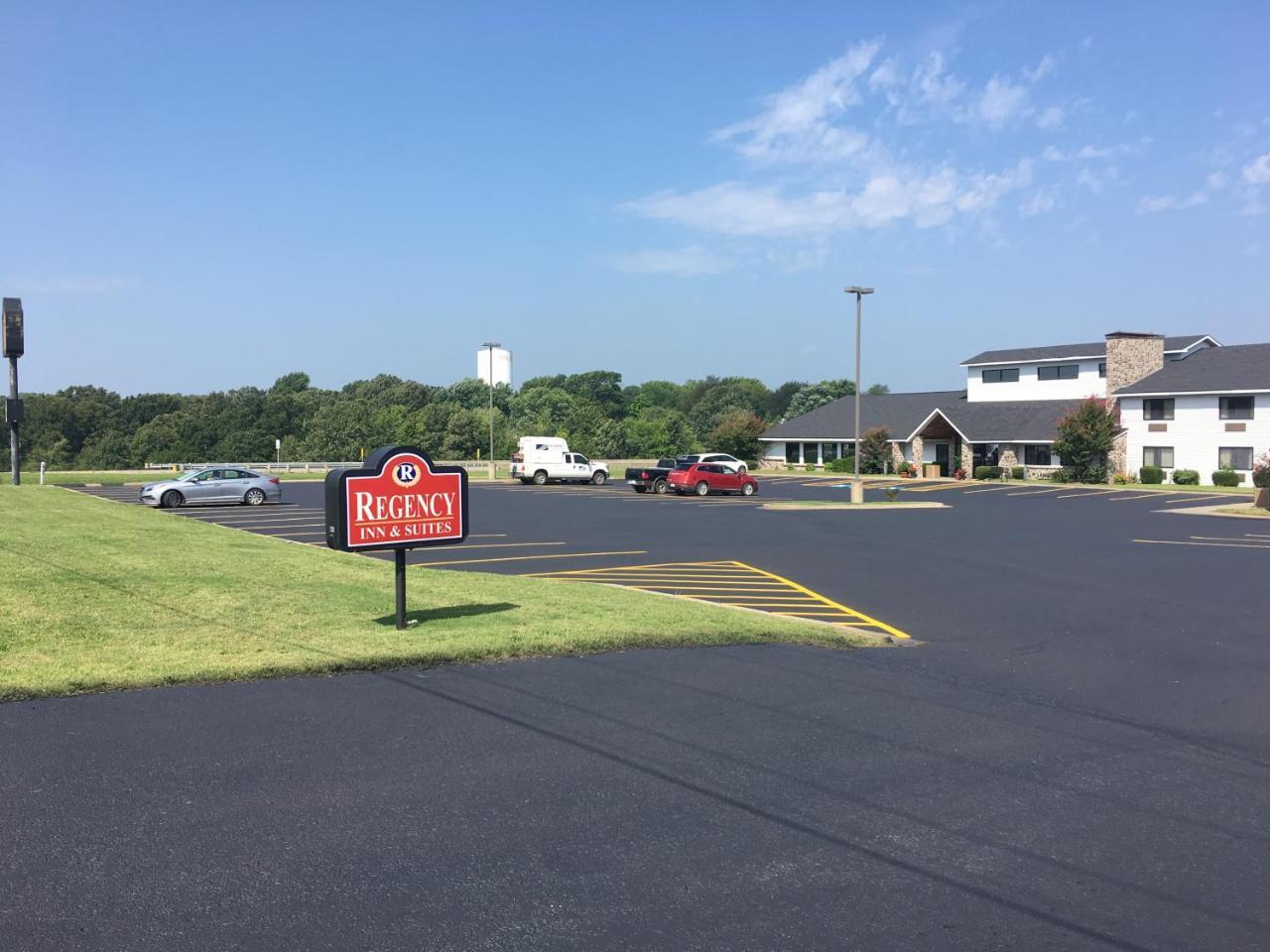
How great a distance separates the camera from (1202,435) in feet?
174

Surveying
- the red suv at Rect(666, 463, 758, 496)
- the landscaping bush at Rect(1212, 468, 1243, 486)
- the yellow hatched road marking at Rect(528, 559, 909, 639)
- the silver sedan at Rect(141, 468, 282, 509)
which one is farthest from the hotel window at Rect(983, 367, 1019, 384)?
the yellow hatched road marking at Rect(528, 559, 909, 639)

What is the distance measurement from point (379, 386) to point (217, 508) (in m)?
90.7

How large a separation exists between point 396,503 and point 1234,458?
177 feet

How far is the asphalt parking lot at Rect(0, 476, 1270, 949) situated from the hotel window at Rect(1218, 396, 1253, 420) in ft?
156

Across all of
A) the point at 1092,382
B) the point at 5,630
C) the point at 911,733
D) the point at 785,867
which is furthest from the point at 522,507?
the point at 1092,382

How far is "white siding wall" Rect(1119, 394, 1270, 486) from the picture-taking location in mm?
51000

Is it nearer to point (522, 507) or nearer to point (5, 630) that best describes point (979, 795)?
point (5, 630)

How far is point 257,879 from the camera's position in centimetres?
475

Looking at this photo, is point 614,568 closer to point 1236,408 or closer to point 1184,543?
point 1184,543

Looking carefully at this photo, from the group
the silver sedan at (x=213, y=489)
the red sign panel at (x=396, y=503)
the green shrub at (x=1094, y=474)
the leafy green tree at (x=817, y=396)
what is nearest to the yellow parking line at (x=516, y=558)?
the red sign panel at (x=396, y=503)

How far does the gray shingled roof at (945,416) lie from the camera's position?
59844mm

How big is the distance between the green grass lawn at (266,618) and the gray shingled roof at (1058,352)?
Result: 5632 centimetres

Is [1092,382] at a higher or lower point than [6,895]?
higher

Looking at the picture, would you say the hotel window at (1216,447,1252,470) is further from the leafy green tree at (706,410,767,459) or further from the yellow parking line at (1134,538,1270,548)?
the yellow parking line at (1134,538,1270,548)
